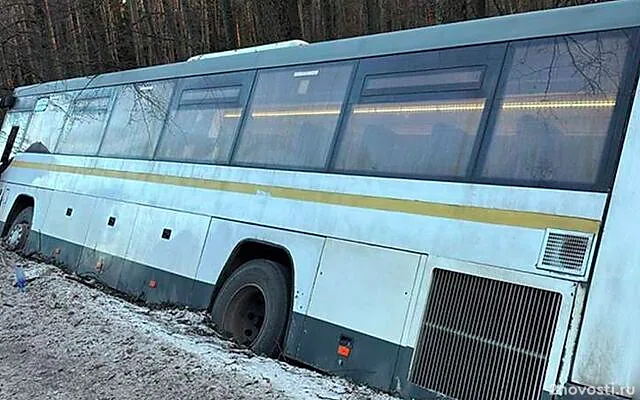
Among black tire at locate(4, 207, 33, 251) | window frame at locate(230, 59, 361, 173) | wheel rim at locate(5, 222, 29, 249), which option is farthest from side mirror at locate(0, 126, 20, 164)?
window frame at locate(230, 59, 361, 173)

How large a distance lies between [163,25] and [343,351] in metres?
18.9

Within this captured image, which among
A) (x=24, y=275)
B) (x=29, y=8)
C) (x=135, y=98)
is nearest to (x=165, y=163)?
(x=135, y=98)

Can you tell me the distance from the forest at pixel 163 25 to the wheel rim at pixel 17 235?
6068mm

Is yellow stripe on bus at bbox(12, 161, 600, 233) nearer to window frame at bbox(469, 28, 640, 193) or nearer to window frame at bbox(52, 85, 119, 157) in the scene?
window frame at bbox(469, 28, 640, 193)

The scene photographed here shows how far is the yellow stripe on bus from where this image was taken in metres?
4.27

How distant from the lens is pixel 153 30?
73.8 feet

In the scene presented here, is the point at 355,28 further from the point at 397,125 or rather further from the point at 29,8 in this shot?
the point at 397,125

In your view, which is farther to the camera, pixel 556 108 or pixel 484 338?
pixel 556 108

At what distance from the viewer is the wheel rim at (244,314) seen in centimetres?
647

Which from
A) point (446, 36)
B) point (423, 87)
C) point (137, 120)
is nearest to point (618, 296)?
point (423, 87)

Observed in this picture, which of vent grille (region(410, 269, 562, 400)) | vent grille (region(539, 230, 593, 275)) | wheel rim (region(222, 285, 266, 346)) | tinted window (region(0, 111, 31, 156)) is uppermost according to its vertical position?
tinted window (region(0, 111, 31, 156))

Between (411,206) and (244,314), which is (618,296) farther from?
(244,314)

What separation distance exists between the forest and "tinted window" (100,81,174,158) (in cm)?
647

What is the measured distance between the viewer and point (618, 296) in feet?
12.5
